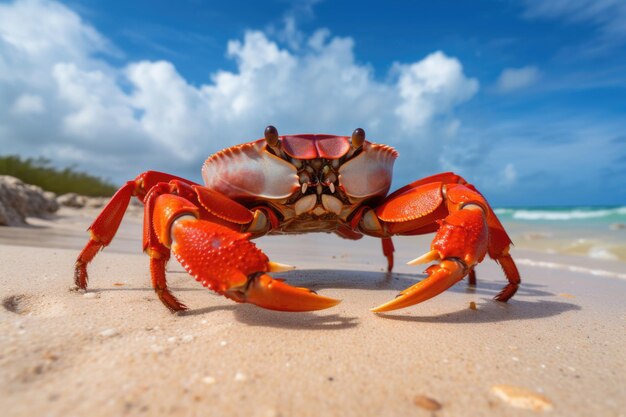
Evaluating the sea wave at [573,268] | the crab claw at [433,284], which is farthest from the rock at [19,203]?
the sea wave at [573,268]

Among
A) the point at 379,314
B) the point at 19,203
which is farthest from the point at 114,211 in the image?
the point at 19,203

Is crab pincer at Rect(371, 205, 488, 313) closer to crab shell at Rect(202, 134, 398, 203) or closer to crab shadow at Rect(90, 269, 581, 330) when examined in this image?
crab shadow at Rect(90, 269, 581, 330)

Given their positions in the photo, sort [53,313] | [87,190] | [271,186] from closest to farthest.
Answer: [53,313], [271,186], [87,190]

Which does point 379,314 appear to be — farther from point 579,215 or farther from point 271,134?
point 579,215

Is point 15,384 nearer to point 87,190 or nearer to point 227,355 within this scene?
point 227,355

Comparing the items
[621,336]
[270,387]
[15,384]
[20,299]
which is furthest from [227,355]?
[621,336]

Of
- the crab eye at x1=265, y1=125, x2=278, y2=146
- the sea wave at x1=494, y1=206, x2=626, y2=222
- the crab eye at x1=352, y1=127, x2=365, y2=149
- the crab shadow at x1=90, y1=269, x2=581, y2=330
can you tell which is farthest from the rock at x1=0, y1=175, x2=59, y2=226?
the sea wave at x1=494, y1=206, x2=626, y2=222
